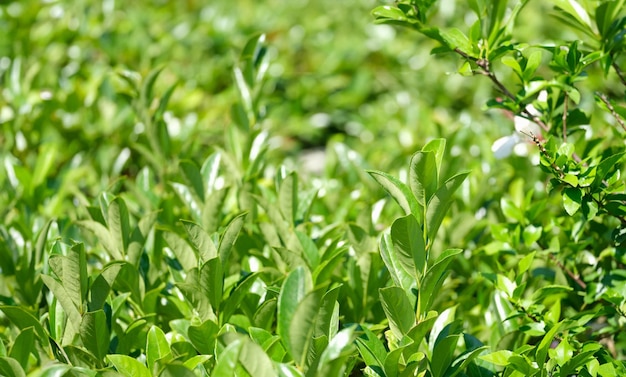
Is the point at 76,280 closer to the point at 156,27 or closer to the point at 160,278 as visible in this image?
A: the point at 160,278

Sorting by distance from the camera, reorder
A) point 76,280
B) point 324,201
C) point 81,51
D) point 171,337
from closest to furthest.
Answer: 1. point 76,280
2. point 171,337
3. point 324,201
4. point 81,51

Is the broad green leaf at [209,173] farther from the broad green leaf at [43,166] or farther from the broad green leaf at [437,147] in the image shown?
the broad green leaf at [437,147]

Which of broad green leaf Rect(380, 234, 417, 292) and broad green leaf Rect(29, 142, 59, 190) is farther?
broad green leaf Rect(29, 142, 59, 190)

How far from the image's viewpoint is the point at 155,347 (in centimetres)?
135

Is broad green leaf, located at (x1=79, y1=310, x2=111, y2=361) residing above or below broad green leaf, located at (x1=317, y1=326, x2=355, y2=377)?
below

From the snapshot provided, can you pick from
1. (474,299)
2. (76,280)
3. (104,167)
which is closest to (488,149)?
(474,299)

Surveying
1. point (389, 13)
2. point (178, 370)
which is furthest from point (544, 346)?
point (389, 13)

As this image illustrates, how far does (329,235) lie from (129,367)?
0.71 meters

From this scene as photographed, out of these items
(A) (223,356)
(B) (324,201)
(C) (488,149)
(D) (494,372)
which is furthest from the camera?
(C) (488,149)

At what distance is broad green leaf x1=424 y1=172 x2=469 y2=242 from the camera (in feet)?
4.09

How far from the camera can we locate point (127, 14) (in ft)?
13.3

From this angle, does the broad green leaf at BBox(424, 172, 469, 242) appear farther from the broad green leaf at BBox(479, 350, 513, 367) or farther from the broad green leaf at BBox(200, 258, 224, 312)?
the broad green leaf at BBox(200, 258, 224, 312)

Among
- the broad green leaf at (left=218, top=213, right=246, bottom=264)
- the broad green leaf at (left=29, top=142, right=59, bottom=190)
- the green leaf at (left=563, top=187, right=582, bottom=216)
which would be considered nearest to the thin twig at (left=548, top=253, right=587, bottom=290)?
the green leaf at (left=563, top=187, right=582, bottom=216)

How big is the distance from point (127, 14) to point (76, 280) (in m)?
3.02
